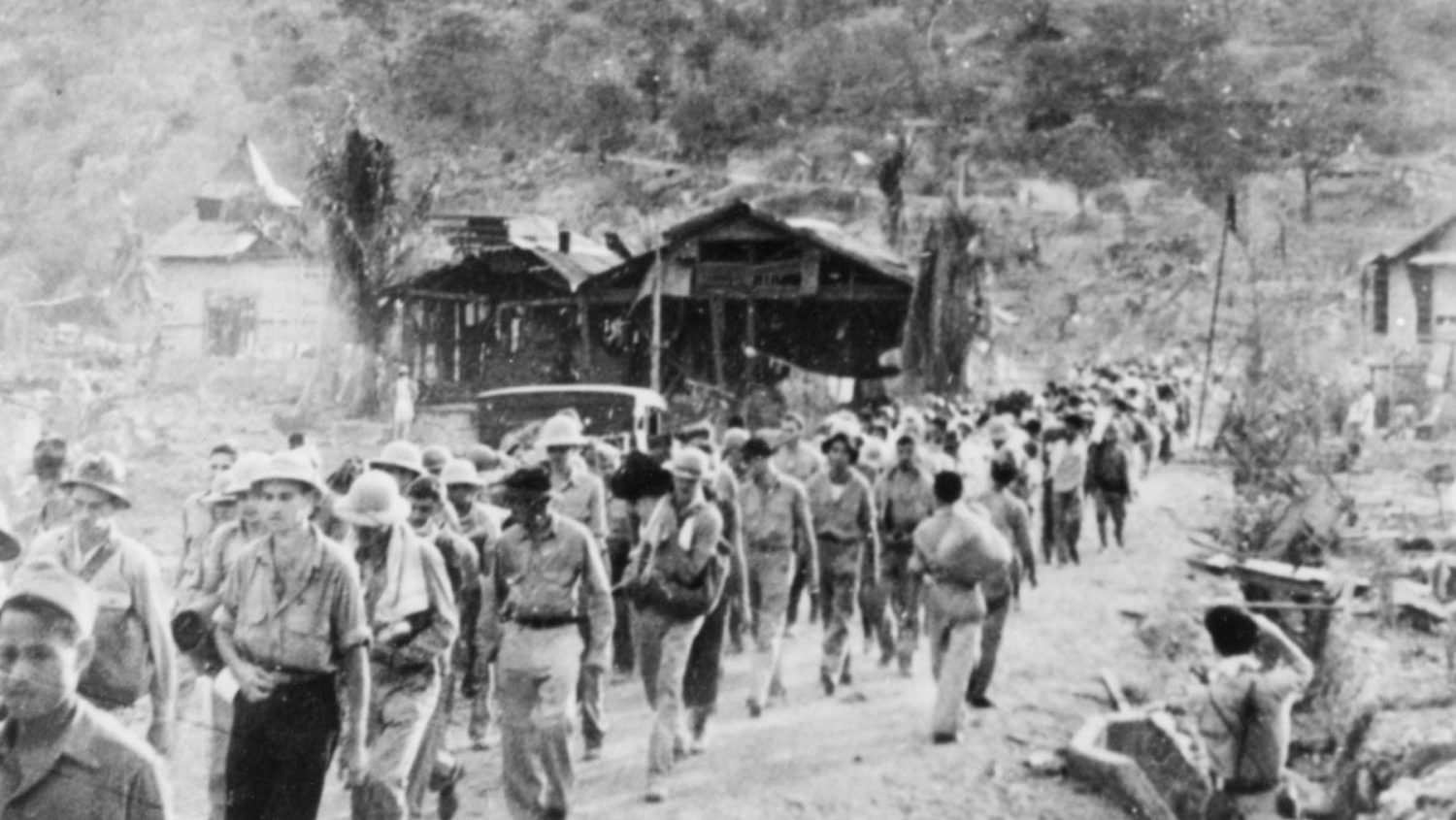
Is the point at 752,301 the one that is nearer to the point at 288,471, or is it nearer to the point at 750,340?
the point at 750,340

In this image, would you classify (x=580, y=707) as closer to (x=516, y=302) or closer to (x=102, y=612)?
(x=102, y=612)

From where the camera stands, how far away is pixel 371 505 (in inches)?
193

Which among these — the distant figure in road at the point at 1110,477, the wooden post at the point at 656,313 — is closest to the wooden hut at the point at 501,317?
the wooden post at the point at 656,313

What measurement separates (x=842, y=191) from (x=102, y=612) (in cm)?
3871

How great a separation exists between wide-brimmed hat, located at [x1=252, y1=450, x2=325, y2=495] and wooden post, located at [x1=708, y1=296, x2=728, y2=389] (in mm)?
17860

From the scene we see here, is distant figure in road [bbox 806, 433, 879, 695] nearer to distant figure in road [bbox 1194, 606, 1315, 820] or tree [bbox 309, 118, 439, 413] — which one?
distant figure in road [bbox 1194, 606, 1315, 820]

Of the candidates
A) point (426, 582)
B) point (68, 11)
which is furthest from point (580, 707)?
point (68, 11)

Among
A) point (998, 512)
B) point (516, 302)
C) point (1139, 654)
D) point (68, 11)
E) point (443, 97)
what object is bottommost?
point (1139, 654)

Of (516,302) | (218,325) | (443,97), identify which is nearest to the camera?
(218,325)

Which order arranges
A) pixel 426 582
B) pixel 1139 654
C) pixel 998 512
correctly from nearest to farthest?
pixel 426 582
pixel 998 512
pixel 1139 654

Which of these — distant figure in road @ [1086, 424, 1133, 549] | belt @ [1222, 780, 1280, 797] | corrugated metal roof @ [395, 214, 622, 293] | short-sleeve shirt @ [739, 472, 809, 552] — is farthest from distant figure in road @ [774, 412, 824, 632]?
corrugated metal roof @ [395, 214, 622, 293]

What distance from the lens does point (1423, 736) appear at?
26.8 ft

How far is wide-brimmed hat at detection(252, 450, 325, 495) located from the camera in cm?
423

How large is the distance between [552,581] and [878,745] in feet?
9.48
